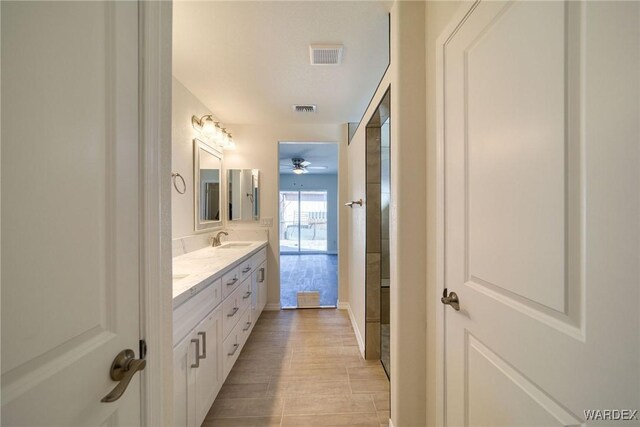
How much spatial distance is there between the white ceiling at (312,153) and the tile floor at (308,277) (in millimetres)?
2510

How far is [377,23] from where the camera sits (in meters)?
1.47

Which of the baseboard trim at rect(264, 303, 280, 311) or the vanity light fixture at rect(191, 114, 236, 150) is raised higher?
the vanity light fixture at rect(191, 114, 236, 150)

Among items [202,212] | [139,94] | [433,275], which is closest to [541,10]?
[433,275]

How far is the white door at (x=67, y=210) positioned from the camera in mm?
384

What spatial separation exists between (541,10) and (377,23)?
1147mm

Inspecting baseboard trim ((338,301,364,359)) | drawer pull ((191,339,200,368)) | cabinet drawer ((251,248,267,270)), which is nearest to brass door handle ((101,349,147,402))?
drawer pull ((191,339,200,368))

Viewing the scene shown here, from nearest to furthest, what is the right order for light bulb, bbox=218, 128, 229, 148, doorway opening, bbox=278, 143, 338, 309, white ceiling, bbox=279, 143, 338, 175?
light bulb, bbox=218, 128, 229, 148 < white ceiling, bbox=279, 143, 338, 175 < doorway opening, bbox=278, 143, 338, 309

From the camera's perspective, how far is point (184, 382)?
1125 millimetres

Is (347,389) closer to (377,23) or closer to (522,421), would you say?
(522,421)

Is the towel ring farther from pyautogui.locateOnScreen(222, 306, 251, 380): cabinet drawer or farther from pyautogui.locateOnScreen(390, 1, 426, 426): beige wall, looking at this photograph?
pyautogui.locateOnScreen(390, 1, 426, 426): beige wall

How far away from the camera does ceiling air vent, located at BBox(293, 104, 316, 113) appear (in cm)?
259

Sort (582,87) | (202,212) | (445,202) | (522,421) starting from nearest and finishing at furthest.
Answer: (582,87), (522,421), (445,202), (202,212)

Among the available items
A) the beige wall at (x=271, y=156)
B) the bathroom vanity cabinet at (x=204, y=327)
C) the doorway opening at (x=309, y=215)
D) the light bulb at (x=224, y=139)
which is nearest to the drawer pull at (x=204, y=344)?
the bathroom vanity cabinet at (x=204, y=327)

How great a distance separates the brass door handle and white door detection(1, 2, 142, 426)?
0.02 meters
